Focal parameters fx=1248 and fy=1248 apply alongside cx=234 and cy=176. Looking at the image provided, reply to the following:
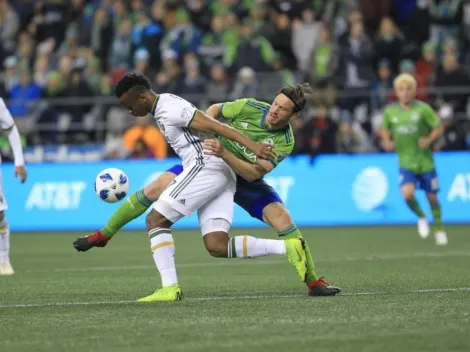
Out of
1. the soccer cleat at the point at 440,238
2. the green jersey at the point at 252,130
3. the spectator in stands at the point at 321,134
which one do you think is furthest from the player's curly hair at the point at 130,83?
the spectator in stands at the point at 321,134

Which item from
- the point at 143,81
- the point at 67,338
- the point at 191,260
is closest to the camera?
the point at 67,338

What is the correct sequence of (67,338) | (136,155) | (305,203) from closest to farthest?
(67,338), (305,203), (136,155)

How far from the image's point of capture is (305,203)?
21234mm

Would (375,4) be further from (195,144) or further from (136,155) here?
(195,144)

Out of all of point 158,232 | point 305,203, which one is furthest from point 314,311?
point 305,203

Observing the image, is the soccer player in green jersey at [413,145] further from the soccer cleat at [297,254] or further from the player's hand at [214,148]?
the player's hand at [214,148]

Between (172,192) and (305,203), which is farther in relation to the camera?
(305,203)

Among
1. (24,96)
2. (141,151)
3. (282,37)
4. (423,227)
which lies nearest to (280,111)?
(423,227)

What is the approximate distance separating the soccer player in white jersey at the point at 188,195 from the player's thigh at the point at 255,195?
0.23m

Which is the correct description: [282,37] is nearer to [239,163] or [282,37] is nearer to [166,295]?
[239,163]

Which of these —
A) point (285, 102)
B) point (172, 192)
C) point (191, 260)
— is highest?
point (285, 102)

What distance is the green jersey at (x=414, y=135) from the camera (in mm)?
17766

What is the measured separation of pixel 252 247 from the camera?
10.2 metres

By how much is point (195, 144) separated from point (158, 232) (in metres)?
0.78
